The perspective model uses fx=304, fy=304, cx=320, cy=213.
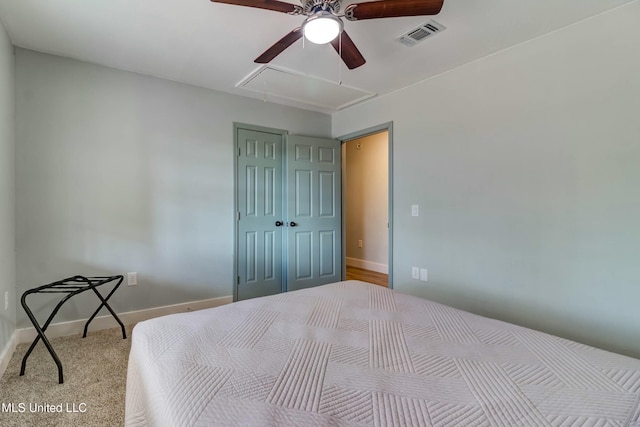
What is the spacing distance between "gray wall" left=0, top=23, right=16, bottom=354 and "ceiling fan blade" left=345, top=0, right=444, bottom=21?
2.38m

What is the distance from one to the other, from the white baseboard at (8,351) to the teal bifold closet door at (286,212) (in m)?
1.78

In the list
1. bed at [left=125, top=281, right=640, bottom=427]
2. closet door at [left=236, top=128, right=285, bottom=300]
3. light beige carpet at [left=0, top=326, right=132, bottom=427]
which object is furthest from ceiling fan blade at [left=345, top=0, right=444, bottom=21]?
light beige carpet at [left=0, top=326, right=132, bottom=427]

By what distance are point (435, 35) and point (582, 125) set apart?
1179mm

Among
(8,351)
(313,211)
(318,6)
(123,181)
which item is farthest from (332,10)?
(8,351)

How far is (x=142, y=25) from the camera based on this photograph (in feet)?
6.91

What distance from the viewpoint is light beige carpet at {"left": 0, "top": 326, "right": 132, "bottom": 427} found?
1.56 meters

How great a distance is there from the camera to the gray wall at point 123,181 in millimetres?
2459

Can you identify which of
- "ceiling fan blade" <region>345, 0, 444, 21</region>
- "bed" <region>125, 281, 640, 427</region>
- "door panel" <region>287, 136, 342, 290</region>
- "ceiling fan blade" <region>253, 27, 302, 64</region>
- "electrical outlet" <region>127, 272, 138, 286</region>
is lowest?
"electrical outlet" <region>127, 272, 138, 286</region>

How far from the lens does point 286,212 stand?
12.2 ft

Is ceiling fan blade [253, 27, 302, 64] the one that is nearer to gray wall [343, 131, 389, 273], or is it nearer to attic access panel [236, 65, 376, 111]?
attic access panel [236, 65, 376, 111]

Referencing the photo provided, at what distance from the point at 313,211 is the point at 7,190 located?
2752mm

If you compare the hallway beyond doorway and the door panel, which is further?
the hallway beyond doorway

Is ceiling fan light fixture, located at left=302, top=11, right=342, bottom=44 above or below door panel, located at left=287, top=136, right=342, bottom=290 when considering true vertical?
above

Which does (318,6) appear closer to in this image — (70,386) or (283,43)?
(283,43)
